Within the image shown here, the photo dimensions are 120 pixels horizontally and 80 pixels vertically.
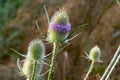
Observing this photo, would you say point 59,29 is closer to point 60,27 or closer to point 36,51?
point 60,27

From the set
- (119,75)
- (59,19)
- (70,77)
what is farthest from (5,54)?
(59,19)

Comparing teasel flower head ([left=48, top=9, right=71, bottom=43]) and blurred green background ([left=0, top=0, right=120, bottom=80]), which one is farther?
blurred green background ([left=0, top=0, right=120, bottom=80])

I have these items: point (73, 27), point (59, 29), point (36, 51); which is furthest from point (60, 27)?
point (73, 27)

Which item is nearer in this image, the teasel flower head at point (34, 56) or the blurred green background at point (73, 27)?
the teasel flower head at point (34, 56)

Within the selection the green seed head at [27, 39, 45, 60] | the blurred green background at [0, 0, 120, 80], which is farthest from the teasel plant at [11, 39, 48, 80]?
the blurred green background at [0, 0, 120, 80]

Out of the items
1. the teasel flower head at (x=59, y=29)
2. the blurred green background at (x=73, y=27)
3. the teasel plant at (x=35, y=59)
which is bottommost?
the teasel plant at (x=35, y=59)

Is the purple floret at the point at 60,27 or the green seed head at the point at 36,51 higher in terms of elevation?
the purple floret at the point at 60,27

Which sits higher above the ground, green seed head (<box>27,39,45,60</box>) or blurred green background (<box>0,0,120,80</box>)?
blurred green background (<box>0,0,120,80</box>)

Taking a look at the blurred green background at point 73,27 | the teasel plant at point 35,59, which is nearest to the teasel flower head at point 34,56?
the teasel plant at point 35,59

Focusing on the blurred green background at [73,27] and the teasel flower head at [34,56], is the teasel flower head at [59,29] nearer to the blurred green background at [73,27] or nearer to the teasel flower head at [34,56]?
the teasel flower head at [34,56]

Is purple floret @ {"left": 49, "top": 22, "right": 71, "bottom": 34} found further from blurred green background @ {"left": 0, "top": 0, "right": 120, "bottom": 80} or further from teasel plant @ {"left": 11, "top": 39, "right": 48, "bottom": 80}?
blurred green background @ {"left": 0, "top": 0, "right": 120, "bottom": 80}
